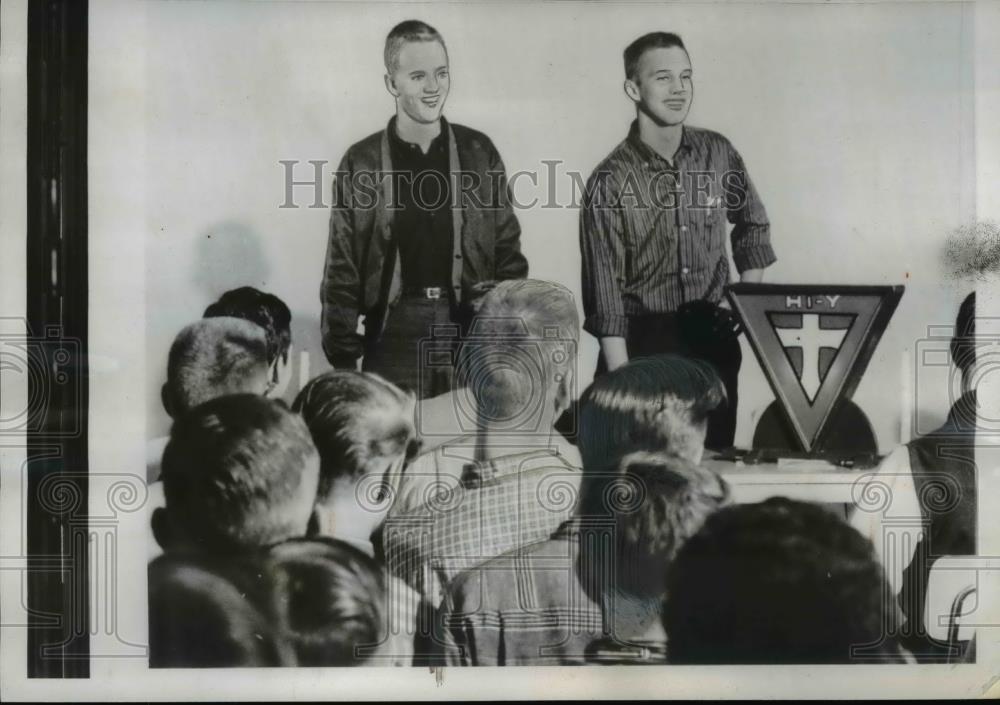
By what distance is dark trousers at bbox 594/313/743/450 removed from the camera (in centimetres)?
336

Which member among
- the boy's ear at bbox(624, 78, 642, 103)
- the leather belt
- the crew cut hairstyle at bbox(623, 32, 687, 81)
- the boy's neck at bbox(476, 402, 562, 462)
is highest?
the crew cut hairstyle at bbox(623, 32, 687, 81)

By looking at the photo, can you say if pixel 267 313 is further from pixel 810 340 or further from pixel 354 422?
pixel 810 340

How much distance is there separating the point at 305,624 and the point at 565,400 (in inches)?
42.8

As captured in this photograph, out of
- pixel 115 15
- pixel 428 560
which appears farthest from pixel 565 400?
pixel 115 15

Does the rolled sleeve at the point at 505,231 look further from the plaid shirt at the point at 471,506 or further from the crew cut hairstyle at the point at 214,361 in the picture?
the crew cut hairstyle at the point at 214,361

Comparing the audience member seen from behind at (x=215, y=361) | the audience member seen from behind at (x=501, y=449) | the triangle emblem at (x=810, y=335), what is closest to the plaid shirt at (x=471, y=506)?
the audience member seen from behind at (x=501, y=449)

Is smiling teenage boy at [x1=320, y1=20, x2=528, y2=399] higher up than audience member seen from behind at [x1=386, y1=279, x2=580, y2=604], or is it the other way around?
smiling teenage boy at [x1=320, y1=20, x2=528, y2=399]

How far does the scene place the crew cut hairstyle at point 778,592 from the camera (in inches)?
132

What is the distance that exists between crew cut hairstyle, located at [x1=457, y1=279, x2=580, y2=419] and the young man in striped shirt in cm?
10

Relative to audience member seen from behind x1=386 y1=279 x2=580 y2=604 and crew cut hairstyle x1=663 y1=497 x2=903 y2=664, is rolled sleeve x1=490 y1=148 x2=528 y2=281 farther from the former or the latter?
crew cut hairstyle x1=663 y1=497 x2=903 y2=664

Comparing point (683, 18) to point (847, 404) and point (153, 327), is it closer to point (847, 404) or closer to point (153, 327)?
point (847, 404)

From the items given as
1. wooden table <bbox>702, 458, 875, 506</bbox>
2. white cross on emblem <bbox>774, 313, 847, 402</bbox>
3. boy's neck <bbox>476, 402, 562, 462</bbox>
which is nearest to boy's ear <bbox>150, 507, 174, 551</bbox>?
boy's neck <bbox>476, 402, 562, 462</bbox>

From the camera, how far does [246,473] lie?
132 inches

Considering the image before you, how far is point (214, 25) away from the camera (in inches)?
132
